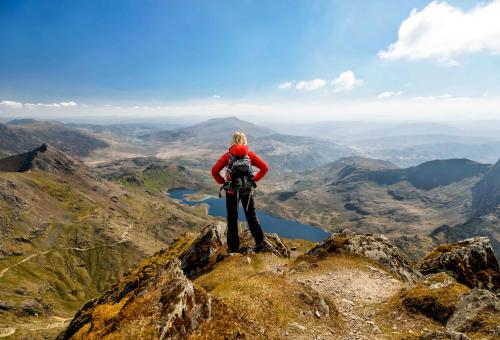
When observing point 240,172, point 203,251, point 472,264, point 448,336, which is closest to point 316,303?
point 448,336

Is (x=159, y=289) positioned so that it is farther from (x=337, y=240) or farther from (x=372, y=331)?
(x=337, y=240)

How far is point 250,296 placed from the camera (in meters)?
17.2

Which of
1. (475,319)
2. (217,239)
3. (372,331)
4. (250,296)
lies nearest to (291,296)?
(250,296)

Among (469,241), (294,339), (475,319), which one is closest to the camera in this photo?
(294,339)

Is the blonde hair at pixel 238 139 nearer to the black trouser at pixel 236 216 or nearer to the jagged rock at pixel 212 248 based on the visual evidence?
the black trouser at pixel 236 216

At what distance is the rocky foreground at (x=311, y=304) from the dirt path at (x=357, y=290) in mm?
A: 69

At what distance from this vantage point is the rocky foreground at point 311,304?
14.1 meters

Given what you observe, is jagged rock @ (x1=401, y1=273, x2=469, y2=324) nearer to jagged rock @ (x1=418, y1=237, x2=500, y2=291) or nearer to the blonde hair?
jagged rock @ (x1=418, y1=237, x2=500, y2=291)

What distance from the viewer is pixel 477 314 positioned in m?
15.9

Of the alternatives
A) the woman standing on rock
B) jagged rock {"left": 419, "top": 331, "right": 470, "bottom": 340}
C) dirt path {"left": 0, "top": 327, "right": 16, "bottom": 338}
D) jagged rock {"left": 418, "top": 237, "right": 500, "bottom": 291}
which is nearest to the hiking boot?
the woman standing on rock

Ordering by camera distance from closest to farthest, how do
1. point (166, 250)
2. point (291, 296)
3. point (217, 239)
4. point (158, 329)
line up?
point (158, 329), point (291, 296), point (217, 239), point (166, 250)

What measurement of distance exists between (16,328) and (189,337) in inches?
8506

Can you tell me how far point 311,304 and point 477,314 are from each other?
8428 mm

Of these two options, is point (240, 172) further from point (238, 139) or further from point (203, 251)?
point (203, 251)
